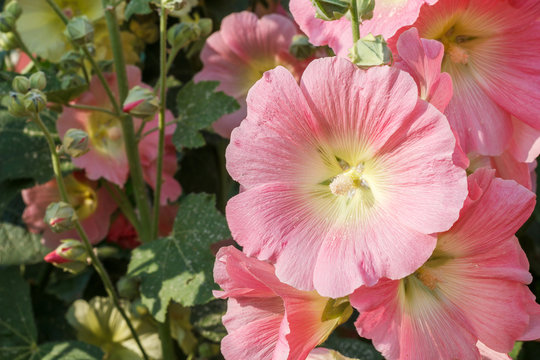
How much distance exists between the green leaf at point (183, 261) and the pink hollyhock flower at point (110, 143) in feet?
0.31

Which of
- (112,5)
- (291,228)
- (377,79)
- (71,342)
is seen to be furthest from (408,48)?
(71,342)

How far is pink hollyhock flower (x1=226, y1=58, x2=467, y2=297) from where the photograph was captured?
462 millimetres

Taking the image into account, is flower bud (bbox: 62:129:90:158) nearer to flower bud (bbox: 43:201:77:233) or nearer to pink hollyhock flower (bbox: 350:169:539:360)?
flower bud (bbox: 43:201:77:233)

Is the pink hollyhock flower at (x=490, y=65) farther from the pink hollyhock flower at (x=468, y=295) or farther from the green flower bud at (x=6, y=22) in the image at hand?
the green flower bud at (x=6, y=22)

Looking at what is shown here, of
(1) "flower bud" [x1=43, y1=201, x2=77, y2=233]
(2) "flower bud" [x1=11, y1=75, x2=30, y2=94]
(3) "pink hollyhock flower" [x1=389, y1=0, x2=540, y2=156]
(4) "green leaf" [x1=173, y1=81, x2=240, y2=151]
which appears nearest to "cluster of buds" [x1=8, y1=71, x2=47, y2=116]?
(2) "flower bud" [x1=11, y1=75, x2=30, y2=94]

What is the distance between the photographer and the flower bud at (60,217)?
690 mm

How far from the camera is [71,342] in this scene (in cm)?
86

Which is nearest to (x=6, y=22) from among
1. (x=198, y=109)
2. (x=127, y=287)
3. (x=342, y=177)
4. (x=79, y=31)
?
(x=79, y=31)

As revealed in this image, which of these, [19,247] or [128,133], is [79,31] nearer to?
[128,133]

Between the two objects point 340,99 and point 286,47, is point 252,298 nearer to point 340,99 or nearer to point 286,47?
point 340,99

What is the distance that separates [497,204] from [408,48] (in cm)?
13

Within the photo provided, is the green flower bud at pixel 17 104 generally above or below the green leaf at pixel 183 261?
above

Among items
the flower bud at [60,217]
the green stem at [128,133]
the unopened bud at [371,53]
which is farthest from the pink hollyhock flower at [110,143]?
the unopened bud at [371,53]

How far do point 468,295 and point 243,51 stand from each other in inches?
19.8
